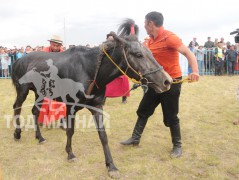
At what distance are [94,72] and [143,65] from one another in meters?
0.80

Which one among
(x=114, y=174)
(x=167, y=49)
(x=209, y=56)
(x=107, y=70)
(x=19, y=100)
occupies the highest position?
(x=209, y=56)

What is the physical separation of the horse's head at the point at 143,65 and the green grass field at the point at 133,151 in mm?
1303

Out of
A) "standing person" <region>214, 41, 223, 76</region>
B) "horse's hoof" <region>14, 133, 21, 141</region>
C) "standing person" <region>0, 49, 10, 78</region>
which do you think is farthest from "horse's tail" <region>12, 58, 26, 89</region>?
"standing person" <region>214, 41, 223, 76</region>

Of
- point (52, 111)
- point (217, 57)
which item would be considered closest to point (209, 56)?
point (217, 57)

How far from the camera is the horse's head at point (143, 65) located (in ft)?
11.6

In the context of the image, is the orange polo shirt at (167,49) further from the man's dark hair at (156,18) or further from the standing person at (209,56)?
the standing person at (209,56)

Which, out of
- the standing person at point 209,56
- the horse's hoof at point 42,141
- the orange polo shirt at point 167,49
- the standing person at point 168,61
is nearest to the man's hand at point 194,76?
the standing person at point 168,61

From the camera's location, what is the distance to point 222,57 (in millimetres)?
15953

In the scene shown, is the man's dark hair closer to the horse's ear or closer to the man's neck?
the man's neck

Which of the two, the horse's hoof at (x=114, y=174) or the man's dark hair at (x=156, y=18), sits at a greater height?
the man's dark hair at (x=156, y=18)

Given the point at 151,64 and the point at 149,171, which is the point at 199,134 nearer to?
the point at 149,171

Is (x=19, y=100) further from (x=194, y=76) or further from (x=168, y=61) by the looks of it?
(x=194, y=76)

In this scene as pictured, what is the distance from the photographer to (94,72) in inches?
158

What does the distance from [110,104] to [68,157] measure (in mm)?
4119
